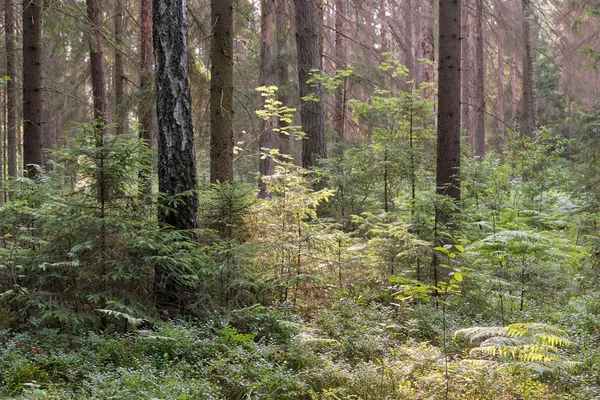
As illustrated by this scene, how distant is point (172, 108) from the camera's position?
6.25 meters

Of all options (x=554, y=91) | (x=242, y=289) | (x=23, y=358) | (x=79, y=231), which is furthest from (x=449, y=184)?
(x=554, y=91)

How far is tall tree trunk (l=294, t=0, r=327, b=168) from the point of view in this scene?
433 inches

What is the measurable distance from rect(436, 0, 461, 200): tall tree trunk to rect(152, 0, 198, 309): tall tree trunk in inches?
169

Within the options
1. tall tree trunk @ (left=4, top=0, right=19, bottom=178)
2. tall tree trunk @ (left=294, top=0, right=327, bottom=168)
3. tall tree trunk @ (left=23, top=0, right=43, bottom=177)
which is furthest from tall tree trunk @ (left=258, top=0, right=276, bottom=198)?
tall tree trunk @ (left=23, top=0, right=43, bottom=177)

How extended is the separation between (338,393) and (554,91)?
38.7m

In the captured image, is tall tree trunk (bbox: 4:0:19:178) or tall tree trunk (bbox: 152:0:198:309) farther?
tall tree trunk (bbox: 4:0:19:178)

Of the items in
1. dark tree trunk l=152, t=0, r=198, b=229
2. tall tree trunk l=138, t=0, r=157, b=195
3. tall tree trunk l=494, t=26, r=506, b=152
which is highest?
tall tree trunk l=494, t=26, r=506, b=152

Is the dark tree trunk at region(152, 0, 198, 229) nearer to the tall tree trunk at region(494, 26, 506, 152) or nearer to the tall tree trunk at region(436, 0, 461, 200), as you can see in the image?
the tall tree trunk at region(436, 0, 461, 200)

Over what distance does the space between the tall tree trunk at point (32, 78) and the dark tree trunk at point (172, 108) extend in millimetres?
5068

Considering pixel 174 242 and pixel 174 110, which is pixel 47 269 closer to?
pixel 174 242

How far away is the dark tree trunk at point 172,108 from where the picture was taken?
245 inches

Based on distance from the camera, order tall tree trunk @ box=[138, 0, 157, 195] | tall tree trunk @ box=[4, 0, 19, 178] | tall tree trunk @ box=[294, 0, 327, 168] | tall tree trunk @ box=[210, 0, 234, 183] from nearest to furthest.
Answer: tall tree trunk @ box=[210, 0, 234, 183], tall tree trunk @ box=[294, 0, 327, 168], tall tree trunk @ box=[138, 0, 157, 195], tall tree trunk @ box=[4, 0, 19, 178]

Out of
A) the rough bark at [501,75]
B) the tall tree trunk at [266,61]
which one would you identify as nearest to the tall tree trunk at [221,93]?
the rough bark at [501,75]

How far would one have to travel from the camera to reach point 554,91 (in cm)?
3684
